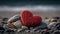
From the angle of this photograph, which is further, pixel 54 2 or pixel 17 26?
pixel 54 2

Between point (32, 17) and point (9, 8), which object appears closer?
point (32, 17)

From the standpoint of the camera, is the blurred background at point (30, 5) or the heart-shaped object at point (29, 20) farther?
the blurred background at point (30, 5)

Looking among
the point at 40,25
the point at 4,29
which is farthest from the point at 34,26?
the point at 4,29

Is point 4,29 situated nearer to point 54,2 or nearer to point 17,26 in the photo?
point 17,26

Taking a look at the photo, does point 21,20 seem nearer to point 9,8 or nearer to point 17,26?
point 17,26

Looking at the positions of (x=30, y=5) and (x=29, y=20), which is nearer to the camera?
(x=29, y=20)

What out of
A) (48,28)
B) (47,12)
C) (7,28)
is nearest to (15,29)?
(7,28)

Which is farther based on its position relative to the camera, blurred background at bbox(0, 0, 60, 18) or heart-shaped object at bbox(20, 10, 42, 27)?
blurred background at bbox(0, 0, 60, 18)

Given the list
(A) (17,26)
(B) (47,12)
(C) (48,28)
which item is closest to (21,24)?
(A) (17,26)
